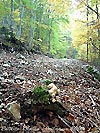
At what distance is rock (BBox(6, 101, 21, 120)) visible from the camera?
3.67m

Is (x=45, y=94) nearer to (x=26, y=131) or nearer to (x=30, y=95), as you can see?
(x=30, y=95)

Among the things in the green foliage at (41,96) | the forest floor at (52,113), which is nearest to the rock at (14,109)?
the forest floor at (52,113)

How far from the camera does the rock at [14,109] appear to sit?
3.67 metres

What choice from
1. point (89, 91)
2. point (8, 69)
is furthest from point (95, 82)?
point (8, 69)

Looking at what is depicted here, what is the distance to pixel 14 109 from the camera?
377 cm

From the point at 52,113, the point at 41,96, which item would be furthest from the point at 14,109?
the point at 52,113

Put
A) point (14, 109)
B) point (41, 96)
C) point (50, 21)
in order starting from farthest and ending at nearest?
point (50, 21), point (41, 96), point (14, 109)

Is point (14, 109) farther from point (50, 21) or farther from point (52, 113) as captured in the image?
point (50, 21)

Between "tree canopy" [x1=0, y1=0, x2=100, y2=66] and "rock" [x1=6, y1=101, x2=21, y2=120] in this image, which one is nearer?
"rock" [x1=6, y1=101, x2=21, y2=120]

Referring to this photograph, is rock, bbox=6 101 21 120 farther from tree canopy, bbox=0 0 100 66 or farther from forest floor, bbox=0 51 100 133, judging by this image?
tree canopy, bbox=0 0 100 66

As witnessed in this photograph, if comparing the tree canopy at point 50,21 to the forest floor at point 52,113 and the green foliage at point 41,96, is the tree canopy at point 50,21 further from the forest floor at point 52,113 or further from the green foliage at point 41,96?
the green foliage at point 41,96

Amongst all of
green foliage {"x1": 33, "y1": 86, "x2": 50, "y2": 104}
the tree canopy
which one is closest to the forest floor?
green foliage {"x1": 33, "y1": 86, "x2": 50, "y2": 104}

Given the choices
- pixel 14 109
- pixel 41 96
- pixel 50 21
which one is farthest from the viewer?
pixel 50 21

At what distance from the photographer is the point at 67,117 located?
4.16 metres
